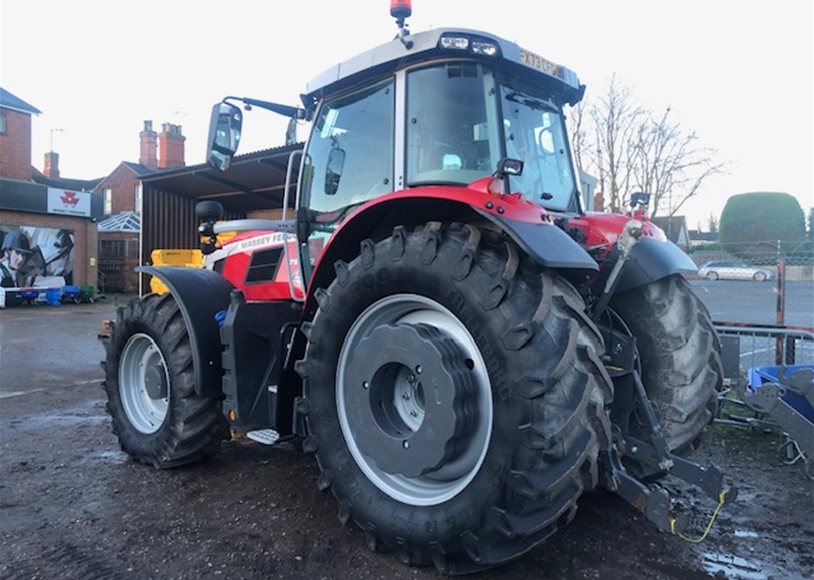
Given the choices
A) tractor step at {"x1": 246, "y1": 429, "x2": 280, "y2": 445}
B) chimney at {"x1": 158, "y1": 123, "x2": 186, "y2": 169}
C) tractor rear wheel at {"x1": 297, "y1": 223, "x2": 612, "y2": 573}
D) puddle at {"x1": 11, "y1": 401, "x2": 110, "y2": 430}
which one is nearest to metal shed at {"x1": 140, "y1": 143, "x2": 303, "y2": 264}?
puddle at {"x1": 11, "y1": 401, "x2": 110, "y2": 430}

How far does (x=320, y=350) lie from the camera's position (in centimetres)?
314

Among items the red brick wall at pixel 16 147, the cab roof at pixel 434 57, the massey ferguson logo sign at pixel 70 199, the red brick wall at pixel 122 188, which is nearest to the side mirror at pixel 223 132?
the cab roof at pixel 434 57

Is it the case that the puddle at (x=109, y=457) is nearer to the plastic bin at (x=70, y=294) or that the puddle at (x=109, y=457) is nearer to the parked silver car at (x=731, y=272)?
the plastic bin at (x=70, y=294)

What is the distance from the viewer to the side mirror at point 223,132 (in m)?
3.91

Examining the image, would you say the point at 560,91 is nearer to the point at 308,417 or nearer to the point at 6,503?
the point at 308,417

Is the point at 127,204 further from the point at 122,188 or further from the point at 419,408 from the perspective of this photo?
the point at 419,408

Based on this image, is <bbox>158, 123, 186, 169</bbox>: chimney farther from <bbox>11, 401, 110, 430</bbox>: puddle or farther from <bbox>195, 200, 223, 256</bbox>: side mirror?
<bbox>195, 200, 223, 256</bbox>: side mirror

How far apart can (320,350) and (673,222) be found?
144 ft

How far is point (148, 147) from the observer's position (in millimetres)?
31906

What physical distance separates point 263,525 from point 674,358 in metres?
2.55

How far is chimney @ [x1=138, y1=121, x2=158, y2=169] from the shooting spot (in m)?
31.7

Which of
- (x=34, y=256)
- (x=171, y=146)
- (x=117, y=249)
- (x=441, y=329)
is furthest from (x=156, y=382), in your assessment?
(x=117, y=249)

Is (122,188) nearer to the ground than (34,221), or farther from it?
farther from it

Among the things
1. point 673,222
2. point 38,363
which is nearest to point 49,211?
point 38,363
